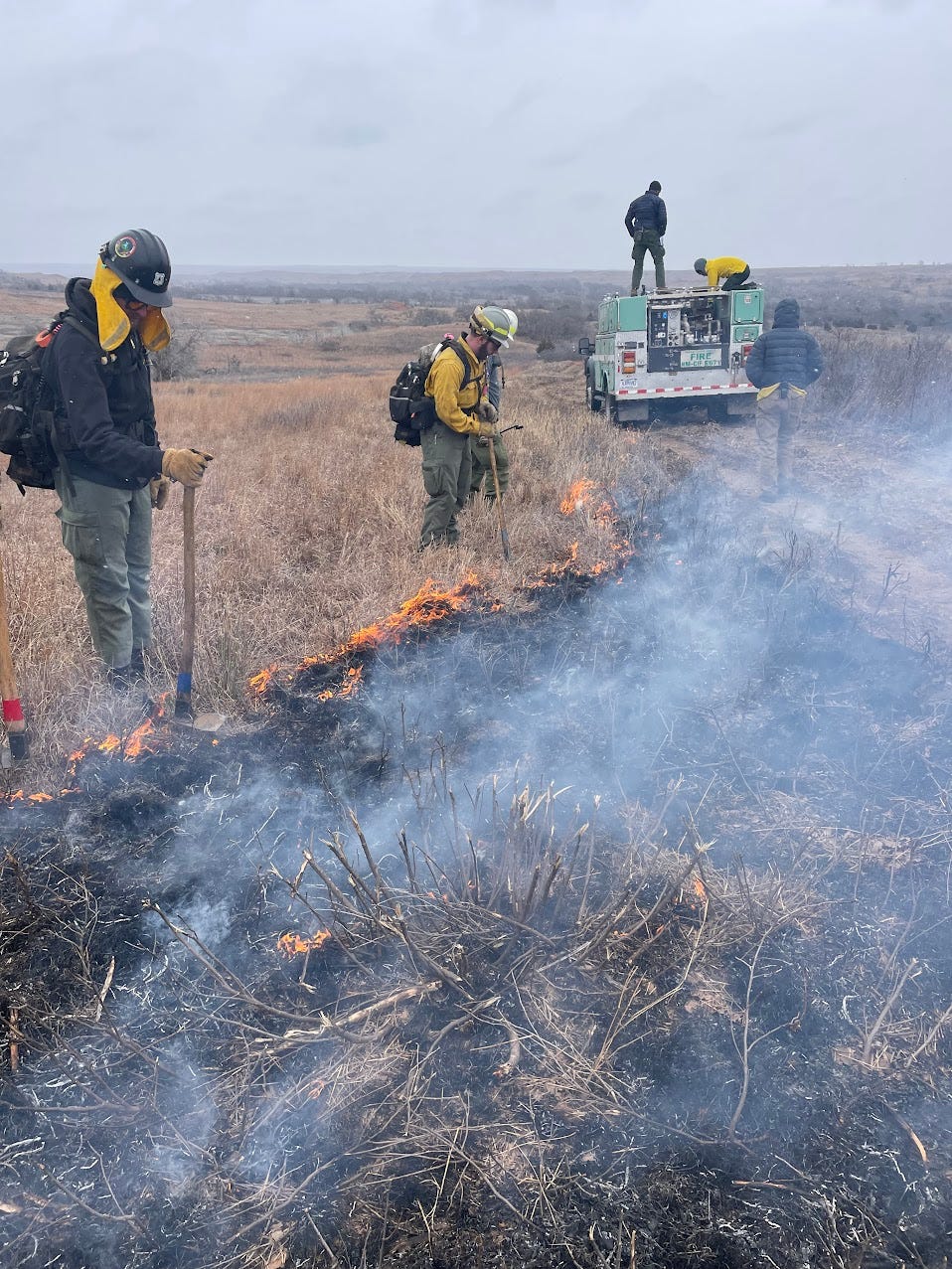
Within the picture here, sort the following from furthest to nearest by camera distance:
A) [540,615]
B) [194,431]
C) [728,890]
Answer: [194,431]
[540,615]
[728,890]

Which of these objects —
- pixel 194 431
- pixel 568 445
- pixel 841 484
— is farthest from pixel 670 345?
pixel 194 431

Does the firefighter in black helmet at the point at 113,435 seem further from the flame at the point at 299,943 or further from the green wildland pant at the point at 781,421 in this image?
the green wildland pant at the point at 781,421

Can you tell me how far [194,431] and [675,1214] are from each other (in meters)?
13.2

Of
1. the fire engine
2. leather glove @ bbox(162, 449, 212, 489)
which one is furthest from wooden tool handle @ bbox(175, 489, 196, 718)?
the fire engine

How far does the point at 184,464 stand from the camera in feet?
13.2

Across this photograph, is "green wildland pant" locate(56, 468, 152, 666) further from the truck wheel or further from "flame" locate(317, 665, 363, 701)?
the truck wheel

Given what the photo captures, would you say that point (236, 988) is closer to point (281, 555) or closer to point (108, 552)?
point (108, 552)

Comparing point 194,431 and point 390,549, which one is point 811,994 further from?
point 194,431

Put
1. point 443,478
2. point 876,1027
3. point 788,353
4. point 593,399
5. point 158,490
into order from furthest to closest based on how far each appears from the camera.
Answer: point 593,399 < point 788,353 < point 443,478 < point 158,490 < point 876,1027

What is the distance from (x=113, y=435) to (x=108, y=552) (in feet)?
1.95

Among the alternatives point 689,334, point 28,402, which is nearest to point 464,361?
point 28,402

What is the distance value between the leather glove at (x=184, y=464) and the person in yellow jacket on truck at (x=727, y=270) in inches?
351

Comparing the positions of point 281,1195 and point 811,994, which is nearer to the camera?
point 281,1195

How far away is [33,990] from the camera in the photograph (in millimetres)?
2768
